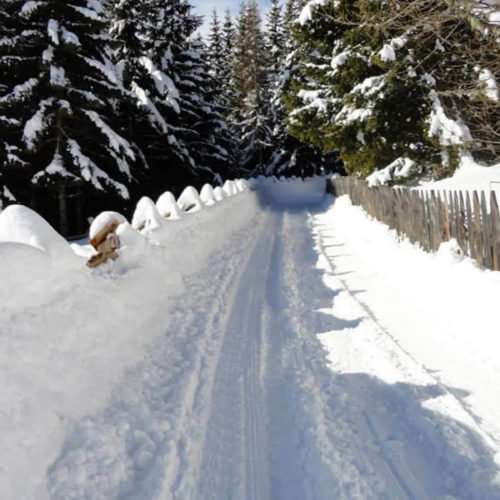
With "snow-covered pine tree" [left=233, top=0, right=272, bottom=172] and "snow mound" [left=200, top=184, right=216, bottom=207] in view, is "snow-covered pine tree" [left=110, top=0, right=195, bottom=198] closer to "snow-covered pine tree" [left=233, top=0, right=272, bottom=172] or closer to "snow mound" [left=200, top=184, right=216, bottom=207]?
"snow mound" [left=200, top=184, right=216, bottom=207]

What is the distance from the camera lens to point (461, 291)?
222 inches

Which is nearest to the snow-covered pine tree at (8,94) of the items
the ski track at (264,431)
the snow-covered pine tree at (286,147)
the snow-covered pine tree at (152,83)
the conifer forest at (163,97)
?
the conifer forest at (163,97)

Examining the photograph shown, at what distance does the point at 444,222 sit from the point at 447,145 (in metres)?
5.18

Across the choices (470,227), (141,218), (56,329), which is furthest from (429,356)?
(141,218)

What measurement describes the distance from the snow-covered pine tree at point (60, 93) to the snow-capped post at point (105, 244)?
9.24 meters

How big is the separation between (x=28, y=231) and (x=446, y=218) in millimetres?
6330

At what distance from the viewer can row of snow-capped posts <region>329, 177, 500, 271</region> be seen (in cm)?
581

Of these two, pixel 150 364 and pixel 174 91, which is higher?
pixel 174 91

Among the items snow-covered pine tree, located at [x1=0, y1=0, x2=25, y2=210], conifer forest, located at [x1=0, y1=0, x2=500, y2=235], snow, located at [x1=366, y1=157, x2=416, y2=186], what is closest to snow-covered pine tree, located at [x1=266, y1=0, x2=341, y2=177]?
conifer forest, located at [x1=0, y1=0, x2=500, y2=235]

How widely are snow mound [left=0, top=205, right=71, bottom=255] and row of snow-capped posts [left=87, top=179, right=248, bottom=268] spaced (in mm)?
646

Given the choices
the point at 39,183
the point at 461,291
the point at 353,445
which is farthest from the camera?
the point at 39,183

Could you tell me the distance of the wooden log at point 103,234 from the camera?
5.11 metres

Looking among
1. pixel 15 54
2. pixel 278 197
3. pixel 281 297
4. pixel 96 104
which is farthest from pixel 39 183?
pixel 278 197

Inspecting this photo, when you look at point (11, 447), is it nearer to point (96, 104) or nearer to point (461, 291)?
point (461, 291)
